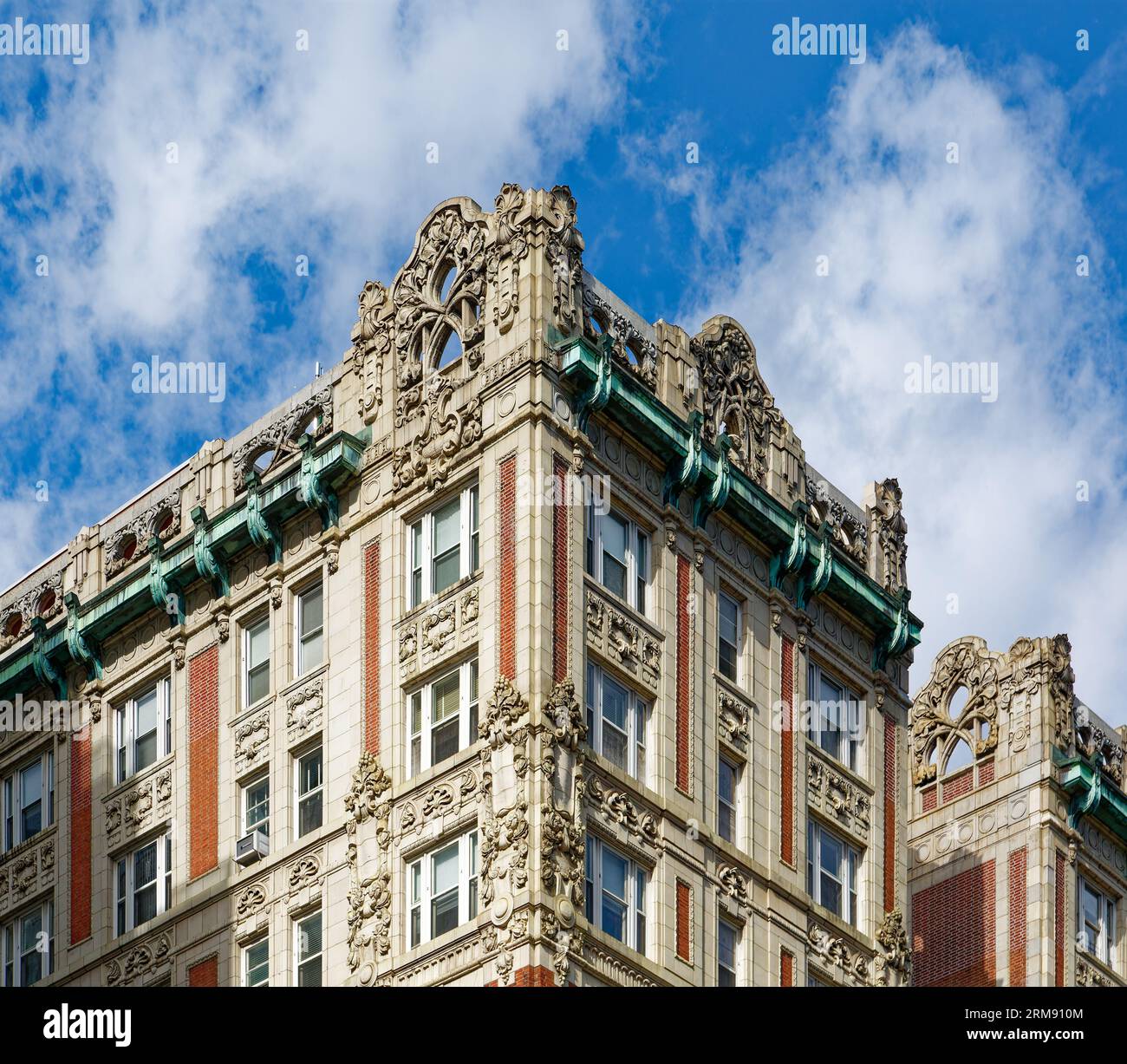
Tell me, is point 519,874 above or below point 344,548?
below

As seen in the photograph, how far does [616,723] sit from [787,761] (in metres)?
6.71

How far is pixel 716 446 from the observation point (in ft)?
234

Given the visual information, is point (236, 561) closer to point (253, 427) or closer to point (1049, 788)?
point (253, 427)

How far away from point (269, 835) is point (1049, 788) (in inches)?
945

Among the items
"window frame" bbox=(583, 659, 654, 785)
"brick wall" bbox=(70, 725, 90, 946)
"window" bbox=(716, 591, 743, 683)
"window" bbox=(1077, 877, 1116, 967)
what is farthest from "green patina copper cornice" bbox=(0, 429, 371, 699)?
"window" bbox=(1077, 877, 1116, 967)

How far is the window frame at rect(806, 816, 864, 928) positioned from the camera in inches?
2790

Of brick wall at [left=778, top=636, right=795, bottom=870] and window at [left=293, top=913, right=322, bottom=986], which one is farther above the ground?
brick wall at [left=778, top=636, right=795, bottom=870]

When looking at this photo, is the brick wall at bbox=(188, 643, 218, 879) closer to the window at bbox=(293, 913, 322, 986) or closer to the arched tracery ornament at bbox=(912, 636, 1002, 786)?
the window at bbox=(293, 913, 322, 986)

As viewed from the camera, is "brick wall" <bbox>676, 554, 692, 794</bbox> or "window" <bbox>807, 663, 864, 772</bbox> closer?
"brick wall" <bbox>676, 554, 692, 794</bbox>

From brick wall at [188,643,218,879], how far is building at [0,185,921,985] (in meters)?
0.10

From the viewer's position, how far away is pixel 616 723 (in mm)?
65688
